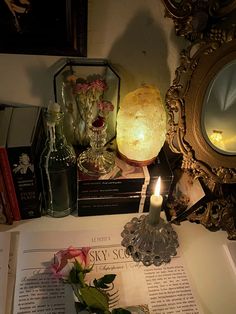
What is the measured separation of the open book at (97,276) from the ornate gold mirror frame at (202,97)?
0.18 metres

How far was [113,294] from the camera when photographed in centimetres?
75

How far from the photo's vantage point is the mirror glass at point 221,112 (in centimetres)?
76

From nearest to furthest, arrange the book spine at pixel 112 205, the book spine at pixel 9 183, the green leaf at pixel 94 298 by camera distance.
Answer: the green leaf at pixel 94 298 → the book spine at pixel 9 183 → the book spine at pixel 112 205

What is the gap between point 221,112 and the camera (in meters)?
0.80

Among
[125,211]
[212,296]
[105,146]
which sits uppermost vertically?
[105,146]

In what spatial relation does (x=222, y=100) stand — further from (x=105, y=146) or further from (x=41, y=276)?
(x=41, y=276)

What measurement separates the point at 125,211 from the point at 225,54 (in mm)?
474

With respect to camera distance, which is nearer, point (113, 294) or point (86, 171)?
point (113, 294)

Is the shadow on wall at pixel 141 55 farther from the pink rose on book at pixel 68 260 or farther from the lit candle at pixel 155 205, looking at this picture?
the pink rose on book at pixel 68 260

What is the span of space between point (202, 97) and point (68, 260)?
489 mm

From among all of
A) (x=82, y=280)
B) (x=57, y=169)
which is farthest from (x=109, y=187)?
(x=82, y=280)

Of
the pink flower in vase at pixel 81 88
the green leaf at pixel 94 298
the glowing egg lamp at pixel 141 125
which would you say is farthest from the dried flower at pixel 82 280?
the pink flower in vase at pixel 81 88

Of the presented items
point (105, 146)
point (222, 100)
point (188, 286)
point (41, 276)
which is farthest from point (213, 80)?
point (41, 276)

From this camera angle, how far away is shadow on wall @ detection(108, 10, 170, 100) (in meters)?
0.80
